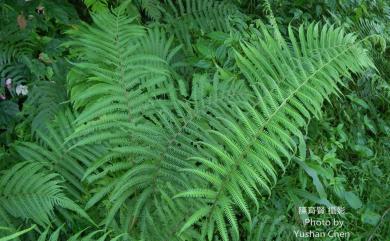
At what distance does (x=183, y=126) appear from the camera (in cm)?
184

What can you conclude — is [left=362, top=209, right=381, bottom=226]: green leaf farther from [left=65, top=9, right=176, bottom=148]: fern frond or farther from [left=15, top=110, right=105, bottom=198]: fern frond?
[left=15, top=110, right=105, bottom=198]: fern frond

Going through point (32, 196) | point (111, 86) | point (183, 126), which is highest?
point (111, 86)

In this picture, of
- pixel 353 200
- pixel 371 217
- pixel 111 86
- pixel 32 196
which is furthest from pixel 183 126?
pixel 371 217

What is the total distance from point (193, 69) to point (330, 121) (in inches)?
40.0

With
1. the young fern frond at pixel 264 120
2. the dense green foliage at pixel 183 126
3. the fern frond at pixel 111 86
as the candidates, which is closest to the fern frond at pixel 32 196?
the dense green foliage at pixel 183 126

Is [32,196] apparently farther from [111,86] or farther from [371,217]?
[371,217]

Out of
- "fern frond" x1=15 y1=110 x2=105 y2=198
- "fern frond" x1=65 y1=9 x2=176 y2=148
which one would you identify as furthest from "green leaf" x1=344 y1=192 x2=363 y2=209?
"fern frond" x1=15 y1=110 x2=105 y2=198

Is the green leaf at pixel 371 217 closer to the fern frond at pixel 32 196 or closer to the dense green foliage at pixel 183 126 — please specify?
the dense green foliage at pixel 183 126

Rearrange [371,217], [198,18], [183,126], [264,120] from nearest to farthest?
[264,120], [183,126], [371,217], [198,18]

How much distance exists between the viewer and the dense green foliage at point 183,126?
1.65 metres

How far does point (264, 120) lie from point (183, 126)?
0.38 meters

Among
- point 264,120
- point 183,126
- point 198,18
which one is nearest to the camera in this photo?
point 264,120

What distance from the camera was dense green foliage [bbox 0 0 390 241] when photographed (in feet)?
5.41

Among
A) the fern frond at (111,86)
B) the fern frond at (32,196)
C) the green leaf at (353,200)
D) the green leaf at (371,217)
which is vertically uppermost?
the fern frond at (111,86)
